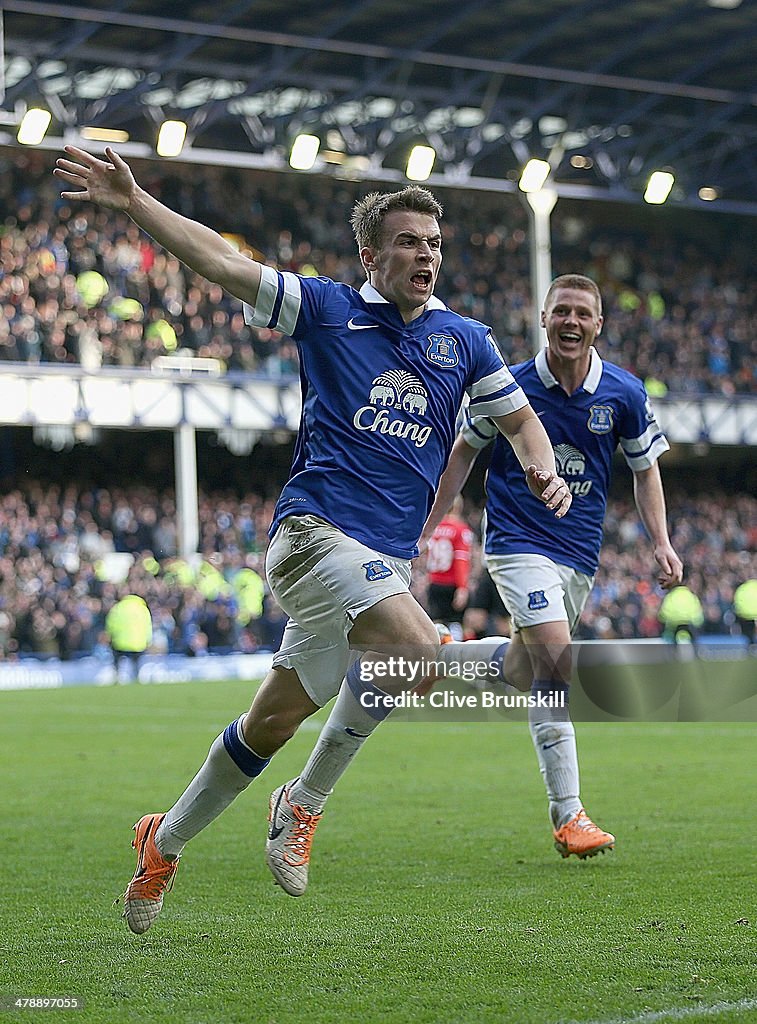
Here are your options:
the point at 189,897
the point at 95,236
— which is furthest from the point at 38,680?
the point at 189,897

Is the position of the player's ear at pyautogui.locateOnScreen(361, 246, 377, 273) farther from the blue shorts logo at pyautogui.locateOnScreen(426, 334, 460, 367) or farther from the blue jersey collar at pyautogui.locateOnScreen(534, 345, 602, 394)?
the blue jersey collar at pyautogui.locateOnScreen(534, 345, 602, 394)

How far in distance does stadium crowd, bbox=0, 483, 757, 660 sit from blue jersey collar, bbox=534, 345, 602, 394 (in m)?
18.7

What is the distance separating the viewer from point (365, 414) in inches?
189

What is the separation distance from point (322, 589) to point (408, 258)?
1063 mm

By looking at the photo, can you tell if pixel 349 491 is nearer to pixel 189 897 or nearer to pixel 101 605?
pixel 189 897

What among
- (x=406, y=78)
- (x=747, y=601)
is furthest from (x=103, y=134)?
(x=747, y=601)

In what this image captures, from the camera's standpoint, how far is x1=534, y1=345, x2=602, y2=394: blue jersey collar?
267 inches

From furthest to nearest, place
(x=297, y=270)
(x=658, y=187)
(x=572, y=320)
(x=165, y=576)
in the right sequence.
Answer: (x=658, y=187) < (x=297, y=270) < (x=165, y=576) < (x=572, y=320)

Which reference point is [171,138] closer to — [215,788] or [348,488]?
[348,488]

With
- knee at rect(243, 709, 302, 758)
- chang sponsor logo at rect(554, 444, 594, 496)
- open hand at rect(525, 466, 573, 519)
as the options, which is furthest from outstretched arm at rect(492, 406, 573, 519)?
chang sponsor logo at rect(554, 444, 594, 496)

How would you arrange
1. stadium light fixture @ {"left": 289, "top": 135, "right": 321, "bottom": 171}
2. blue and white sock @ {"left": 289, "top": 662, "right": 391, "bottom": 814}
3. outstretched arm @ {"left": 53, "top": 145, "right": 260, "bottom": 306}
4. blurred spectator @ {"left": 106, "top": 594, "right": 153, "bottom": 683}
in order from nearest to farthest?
outstretched arm @ {"left": 53, "top": 145, "right": 260, "bottom": 306}, blue and white sock @ {"left": 289, "top": 662, "right": 391, "bottom": 814}, blurred spectator @ {"left": 106, "top": 594, "right": 153, "bottom": 683}, stadium light fixture @ {"left": 289, "top": 135, "right": 321, "bottom": 171}

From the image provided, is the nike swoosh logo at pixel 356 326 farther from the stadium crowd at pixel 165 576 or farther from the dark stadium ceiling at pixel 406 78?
the dark stadium ceiling at pixel 406 78

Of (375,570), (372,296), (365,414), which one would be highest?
(372,296)

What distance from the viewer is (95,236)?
29.5m
